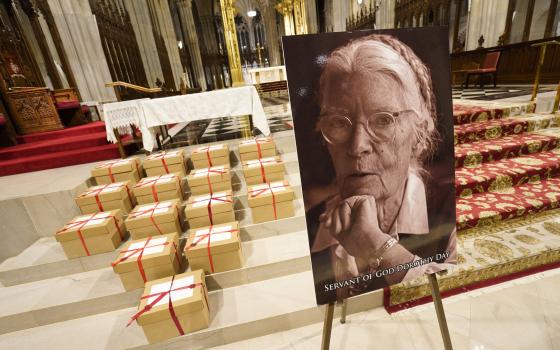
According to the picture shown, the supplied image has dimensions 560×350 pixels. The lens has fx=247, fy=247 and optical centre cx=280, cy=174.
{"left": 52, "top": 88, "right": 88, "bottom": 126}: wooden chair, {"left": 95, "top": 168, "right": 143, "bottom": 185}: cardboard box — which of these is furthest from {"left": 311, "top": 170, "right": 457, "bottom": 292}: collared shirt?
{"left": 52, "top": 88, "right": 88, "bottom": 126}: wooden chair

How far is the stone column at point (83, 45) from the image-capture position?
5.04 m

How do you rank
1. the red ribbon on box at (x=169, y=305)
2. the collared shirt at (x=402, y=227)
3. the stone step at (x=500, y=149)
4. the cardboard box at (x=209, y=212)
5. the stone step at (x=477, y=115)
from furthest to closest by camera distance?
the stone step at (x=477, y=115) → the stone step at (x=500, y=149) → the cardboard box at (x=209, y=212) → the red ribbon on box at (x=169, y=305) → the collared shirt at (x=402, y=227)

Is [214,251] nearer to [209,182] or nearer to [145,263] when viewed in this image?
[145,263]

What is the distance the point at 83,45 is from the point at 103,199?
499cm

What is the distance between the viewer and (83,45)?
17.4ft

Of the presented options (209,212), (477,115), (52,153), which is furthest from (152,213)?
(477,115)

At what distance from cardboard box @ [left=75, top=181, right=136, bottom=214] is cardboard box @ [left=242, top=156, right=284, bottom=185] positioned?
1.18 metres

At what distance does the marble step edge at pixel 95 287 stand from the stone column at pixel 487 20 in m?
8.28

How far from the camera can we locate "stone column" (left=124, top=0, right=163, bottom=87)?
839 cm

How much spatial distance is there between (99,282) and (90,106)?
4.78 metres

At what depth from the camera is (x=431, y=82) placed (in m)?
0.91

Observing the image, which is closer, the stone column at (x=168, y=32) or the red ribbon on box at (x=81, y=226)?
the red ribbon on box at (x=81, y=226)

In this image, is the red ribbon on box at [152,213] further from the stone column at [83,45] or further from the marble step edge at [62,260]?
the stone column at [83,45]

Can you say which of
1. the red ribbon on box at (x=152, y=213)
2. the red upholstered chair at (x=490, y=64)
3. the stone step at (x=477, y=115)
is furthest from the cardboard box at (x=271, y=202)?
the red upholstered chair at (x=490, y=64)
